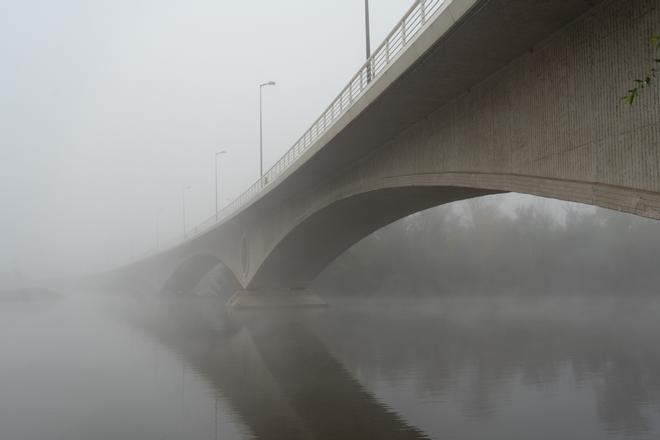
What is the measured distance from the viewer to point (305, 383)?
587 inches

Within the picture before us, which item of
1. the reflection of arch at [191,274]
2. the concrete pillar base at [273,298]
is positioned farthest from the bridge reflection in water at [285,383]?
the reflection of arch at [191,274]

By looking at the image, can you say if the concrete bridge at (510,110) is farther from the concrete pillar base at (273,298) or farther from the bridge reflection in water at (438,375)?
the concrete pillar base at (273,298)

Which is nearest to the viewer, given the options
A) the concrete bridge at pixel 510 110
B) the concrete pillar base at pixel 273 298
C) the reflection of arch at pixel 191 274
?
the concrete bridge at pixel 510 110

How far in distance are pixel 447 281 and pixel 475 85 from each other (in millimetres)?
44573

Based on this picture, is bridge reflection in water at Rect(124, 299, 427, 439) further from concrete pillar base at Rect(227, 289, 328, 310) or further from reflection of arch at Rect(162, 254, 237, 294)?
reflection of arch at Rect(162, 254, 237, 294)

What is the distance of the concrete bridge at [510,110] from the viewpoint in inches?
392

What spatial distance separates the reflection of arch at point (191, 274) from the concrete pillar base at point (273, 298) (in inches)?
722

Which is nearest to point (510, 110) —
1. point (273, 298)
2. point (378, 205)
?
point (378, 205)

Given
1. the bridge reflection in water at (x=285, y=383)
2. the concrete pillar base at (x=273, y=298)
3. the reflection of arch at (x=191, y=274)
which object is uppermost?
the reflection of arch at (x=191, y=274)

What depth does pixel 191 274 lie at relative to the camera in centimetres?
7612

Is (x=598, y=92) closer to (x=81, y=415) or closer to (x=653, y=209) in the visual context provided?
(x=653, y=209)

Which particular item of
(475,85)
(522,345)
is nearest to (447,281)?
(522,345)

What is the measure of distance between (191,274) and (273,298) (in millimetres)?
34402

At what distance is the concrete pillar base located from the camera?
43.5 metres
